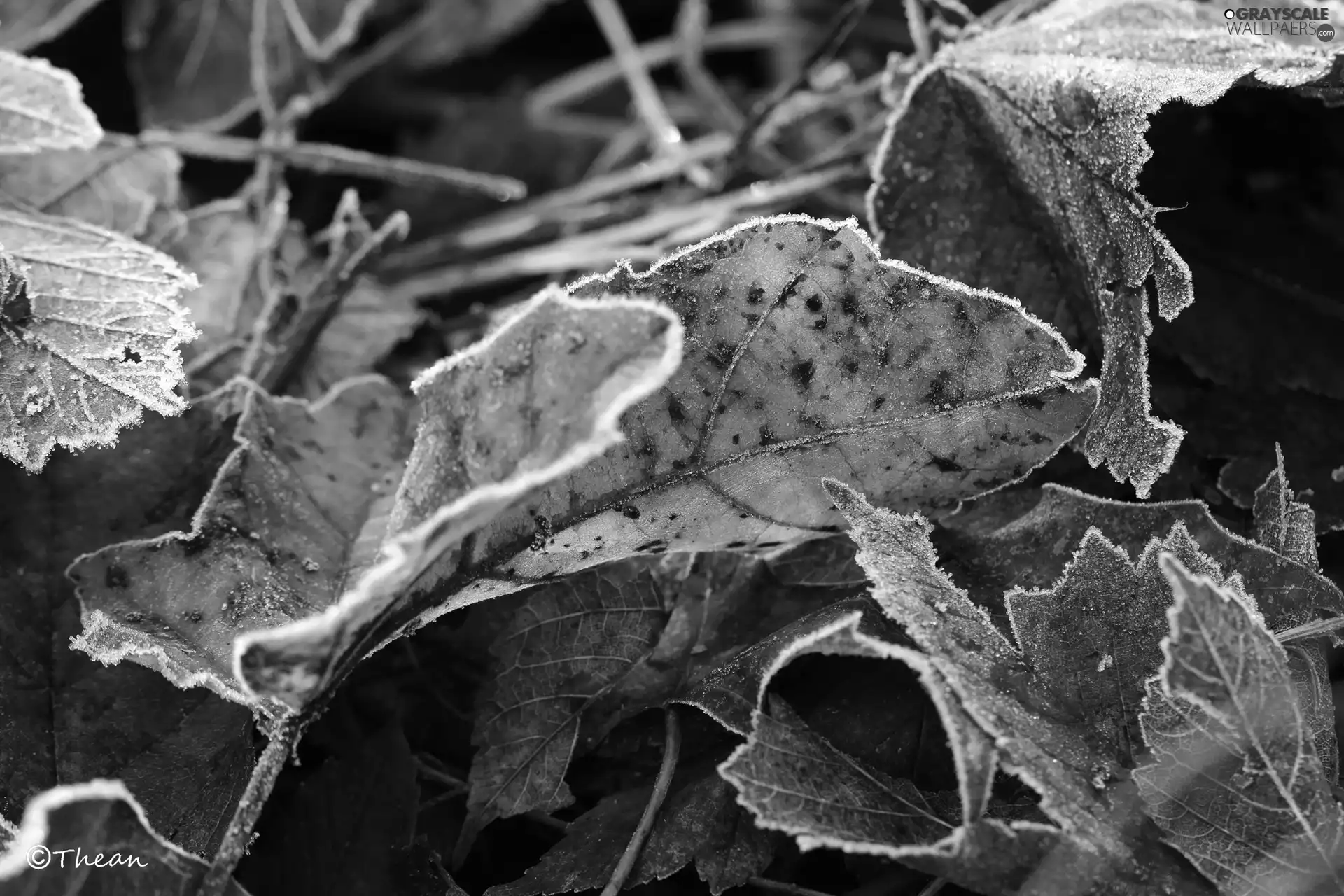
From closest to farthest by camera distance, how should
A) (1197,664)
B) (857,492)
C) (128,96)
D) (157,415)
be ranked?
(1197,664), (857,492), (157,415), (128,96)

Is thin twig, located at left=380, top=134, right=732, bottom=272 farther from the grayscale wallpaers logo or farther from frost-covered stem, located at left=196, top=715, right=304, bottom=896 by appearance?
frost-covered stem, located at left=196, top=715, right=304, bottom=896

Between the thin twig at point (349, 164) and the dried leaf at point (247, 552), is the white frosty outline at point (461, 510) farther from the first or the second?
the thin twig at point (349, 164)

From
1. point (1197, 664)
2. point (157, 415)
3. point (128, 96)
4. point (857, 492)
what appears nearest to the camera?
point (1197, 664)

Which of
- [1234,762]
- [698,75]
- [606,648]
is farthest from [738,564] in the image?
[698,75]

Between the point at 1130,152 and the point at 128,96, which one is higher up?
the point at 128,96

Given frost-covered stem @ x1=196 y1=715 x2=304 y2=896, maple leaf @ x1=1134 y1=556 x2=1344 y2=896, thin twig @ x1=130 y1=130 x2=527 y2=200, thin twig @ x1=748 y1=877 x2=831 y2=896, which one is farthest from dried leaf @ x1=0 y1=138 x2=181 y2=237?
maple leaf @ x1=1134 y1=556 x2=1344 y2=896

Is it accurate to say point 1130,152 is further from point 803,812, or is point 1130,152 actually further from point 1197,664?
point 803,812

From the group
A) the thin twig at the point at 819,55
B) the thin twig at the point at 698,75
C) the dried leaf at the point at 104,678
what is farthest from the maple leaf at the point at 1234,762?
the thin twig at the point at 698,75

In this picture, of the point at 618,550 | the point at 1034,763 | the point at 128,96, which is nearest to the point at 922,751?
the point at 1034,763
